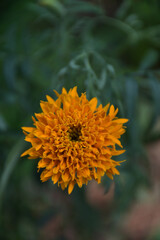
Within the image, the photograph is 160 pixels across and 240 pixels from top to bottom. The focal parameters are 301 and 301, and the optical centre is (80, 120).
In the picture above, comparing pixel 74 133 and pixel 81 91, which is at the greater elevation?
pixel 81 91

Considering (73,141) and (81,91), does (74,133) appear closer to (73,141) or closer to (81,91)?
(73,141)

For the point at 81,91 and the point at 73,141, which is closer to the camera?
the point at 73,141

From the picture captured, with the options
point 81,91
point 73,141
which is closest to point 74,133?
point 73,141

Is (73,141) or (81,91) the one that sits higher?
(81,91)

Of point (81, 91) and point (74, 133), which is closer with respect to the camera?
point (74, 133)

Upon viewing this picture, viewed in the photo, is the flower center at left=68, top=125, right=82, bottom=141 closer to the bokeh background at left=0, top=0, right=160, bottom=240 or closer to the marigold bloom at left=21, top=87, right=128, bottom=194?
the marigold bloom at left=21, top=87, right=128, bottom=194

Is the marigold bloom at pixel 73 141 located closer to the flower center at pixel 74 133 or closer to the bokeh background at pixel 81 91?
the flower center at pixel 74 133

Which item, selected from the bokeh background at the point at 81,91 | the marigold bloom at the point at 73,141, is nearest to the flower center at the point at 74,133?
the marigold bloom at the point at 73,141
